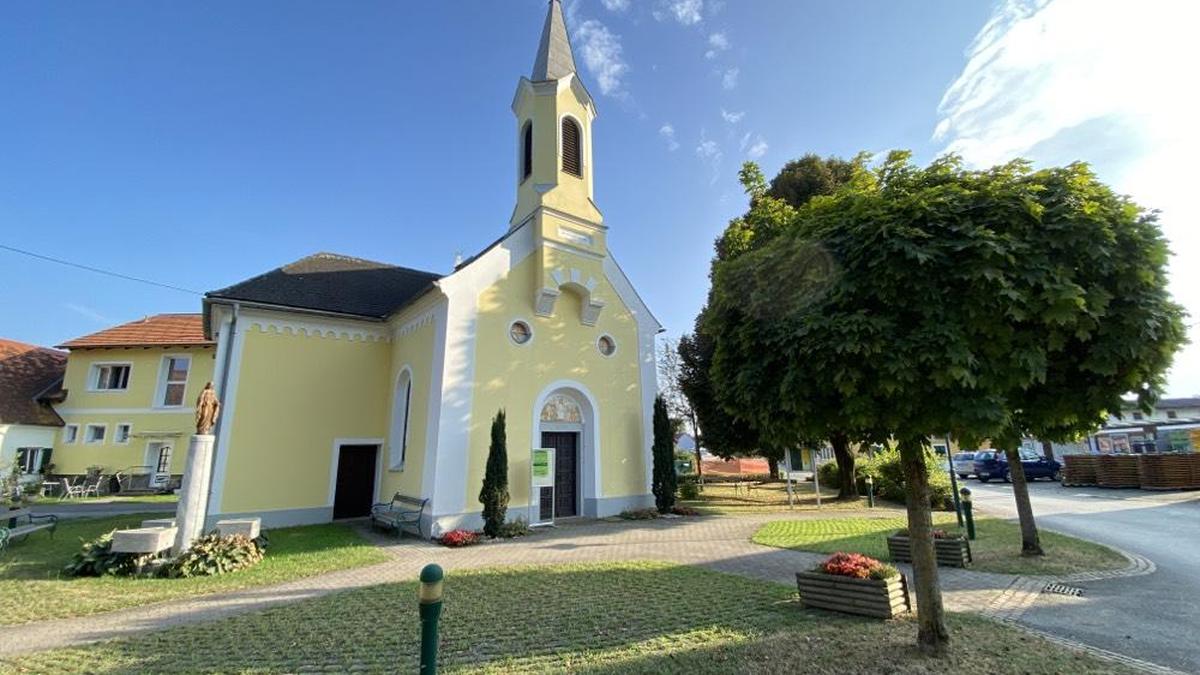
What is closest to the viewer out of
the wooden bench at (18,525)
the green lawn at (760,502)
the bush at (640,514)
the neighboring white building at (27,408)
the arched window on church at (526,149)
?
the wooden bench at (18,525)

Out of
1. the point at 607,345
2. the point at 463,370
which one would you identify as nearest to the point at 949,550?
the point at 607,345

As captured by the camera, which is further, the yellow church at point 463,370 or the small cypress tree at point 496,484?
the yellow church at point 463,370

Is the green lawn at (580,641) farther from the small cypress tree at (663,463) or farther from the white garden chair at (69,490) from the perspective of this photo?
the white garden chair at (69,490)

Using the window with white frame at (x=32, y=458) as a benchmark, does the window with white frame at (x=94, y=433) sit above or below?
above

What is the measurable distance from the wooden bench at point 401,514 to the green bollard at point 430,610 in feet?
34.6

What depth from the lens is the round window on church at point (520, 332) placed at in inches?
627

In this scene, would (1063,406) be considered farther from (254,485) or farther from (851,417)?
(254,485)

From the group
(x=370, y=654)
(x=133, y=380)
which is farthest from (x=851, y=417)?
(x=133, y=380)

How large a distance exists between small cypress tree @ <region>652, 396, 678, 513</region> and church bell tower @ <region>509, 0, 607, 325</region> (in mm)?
4304

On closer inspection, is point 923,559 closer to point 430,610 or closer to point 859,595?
point 859,595

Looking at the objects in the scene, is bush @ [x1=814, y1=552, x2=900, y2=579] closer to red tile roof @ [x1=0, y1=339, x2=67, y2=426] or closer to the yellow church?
the yellow church

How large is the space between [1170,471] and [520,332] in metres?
28.8

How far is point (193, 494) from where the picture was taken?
1030cm

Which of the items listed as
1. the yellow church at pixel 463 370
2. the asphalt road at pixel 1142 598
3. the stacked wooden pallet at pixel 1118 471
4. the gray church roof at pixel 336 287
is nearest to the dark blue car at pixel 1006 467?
the stacked wooden pallet at pixel 1118 471
